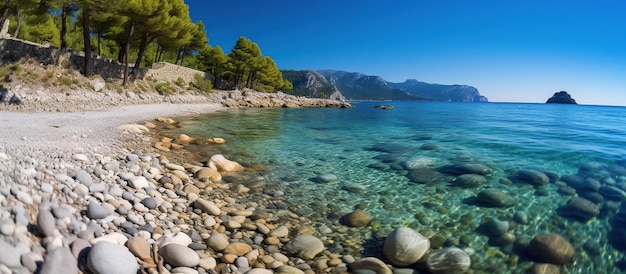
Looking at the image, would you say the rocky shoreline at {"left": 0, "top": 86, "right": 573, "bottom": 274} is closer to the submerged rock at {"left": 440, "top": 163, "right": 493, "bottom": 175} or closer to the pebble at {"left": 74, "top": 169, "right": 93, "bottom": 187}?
the pebble at {"left": 74, "top": 169, "right": 93, "bottom": 187}

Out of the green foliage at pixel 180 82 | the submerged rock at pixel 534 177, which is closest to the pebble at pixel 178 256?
the submerged rock at pixel 534 177

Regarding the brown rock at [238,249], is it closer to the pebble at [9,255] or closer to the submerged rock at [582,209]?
the pebble at [9,255]

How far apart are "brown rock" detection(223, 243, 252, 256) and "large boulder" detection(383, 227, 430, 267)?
1843 mm

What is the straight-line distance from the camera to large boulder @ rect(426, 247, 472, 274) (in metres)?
3.56

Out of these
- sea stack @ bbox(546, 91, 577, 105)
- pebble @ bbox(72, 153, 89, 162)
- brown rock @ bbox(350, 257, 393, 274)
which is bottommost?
brown rock @ bbox(350, 257, 393, 274)

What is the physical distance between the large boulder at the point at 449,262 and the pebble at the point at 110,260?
334 cm

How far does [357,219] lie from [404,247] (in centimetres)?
105

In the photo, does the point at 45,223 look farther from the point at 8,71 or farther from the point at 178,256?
the point at 8,71

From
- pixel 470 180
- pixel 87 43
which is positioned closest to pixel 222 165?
pixel 470 180

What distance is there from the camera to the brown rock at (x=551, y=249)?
12.5 ft

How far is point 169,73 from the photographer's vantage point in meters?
35.7

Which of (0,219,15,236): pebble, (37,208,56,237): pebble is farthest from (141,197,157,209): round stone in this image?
(0,219,15,236): pebble

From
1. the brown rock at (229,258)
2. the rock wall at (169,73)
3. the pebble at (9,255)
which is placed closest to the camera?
the pebble at (9,255)

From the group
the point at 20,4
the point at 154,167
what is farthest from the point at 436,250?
the point at 20,4
